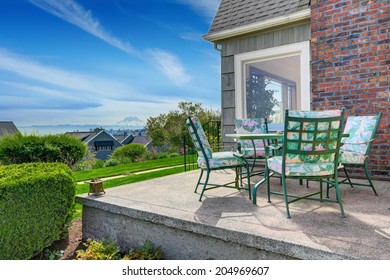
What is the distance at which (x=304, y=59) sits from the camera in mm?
4660

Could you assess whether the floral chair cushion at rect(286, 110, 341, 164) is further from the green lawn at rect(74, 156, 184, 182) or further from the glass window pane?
the green lawn at rect(74, 156, 184, 182)

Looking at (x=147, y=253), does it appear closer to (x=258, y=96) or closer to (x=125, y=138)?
(x=258, y=96)

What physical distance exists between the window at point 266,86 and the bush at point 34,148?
3.68 meters

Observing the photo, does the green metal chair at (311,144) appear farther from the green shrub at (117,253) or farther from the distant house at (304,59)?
the distant house at (304,59)

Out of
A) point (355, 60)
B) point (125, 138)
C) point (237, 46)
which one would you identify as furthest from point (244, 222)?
point (125, 138)

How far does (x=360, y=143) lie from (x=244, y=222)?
1889mm

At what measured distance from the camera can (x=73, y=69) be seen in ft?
15.3

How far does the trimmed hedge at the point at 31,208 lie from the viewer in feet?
7.90

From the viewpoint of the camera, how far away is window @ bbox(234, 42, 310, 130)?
5117 millimetres

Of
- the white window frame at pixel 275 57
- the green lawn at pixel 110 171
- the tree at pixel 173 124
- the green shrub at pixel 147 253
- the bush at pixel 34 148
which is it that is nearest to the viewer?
the green shrub at pixel 147 253

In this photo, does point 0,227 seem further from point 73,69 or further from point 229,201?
point 73,69

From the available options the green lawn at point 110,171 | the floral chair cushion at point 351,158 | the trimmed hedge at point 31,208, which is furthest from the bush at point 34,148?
the floral chair cushion at point 351,158

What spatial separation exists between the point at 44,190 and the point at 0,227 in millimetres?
434

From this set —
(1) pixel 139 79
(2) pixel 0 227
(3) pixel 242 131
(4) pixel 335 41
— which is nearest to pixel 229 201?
(3) pixel 242 131
